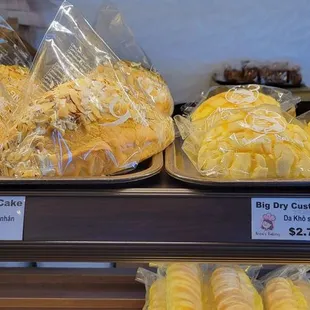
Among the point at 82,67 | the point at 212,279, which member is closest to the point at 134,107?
the point at 82,67

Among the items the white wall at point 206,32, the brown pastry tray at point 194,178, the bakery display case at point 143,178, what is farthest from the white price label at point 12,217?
the white wall at point 206,32

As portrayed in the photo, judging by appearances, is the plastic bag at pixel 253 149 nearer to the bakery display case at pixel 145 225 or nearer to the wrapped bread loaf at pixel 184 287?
the bakery display case at pixel 145 225

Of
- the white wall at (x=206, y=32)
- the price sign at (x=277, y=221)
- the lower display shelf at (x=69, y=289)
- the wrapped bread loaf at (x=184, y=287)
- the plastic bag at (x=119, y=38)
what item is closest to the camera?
the price sign at (x=277, y=221)

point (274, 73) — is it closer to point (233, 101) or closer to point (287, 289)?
point (233, 101)

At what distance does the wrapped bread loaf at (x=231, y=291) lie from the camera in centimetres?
94

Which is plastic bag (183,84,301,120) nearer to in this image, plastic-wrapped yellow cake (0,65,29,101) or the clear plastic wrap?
the clear plastic wrap

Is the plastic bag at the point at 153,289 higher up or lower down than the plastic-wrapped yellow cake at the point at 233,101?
lower down

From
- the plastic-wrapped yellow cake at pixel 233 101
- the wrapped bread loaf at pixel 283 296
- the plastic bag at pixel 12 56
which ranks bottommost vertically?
the wrapped bread loaf at pixel 283 296

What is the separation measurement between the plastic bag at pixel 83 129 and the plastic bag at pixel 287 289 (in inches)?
15.9

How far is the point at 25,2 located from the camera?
1.40 m

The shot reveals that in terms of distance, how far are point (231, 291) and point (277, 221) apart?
1.01ft

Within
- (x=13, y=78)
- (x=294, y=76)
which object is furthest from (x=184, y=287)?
(x=294, y=76)

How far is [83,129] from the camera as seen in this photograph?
2.62 ft

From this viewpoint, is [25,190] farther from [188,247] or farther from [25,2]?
[25,2]
